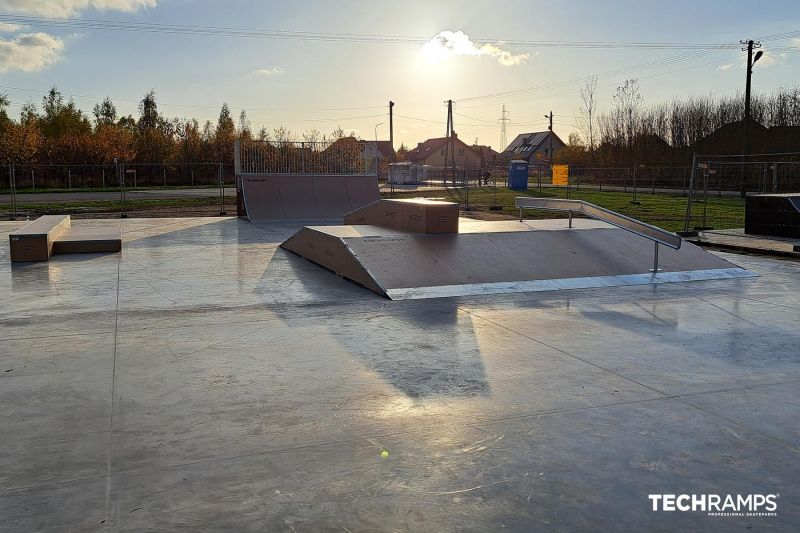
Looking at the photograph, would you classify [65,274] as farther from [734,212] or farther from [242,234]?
[734,212]

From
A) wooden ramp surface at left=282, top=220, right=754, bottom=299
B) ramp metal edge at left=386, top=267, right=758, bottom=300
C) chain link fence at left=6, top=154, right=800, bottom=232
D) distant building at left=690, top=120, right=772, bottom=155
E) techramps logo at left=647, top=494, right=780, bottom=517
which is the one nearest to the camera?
techramps logo at left=647, top=494, right=780, bottom=517

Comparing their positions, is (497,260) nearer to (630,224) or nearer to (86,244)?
(630,224)

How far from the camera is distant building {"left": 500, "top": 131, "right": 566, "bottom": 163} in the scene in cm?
10638

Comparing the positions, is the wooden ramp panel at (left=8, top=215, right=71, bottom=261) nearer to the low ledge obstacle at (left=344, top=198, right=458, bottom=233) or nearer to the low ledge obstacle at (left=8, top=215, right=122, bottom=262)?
the low ledge obstacle at (left=8, top=215, right=122, bottom=262)

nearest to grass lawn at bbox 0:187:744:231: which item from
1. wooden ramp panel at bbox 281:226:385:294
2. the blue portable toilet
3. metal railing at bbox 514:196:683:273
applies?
metal railing at bbox 514:196:683:273

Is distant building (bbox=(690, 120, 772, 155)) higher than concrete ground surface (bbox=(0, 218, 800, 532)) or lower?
higher

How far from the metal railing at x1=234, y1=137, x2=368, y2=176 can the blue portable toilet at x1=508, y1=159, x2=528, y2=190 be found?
1697 centimetres

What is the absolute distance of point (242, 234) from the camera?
1742 centimetres

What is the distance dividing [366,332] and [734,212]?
23.1m

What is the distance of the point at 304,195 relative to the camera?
2353 cm

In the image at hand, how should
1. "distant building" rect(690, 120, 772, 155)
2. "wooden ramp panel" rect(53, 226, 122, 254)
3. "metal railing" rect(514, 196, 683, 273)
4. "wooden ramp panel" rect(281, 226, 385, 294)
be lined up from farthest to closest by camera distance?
"distant building" rect(690, 120, 772, 155)
"wooden ramp panel" rect(53, 226, 122, 254)
"metal railing" rect(514, 196, 683, 273)
"wooden ramp panel" rect(281, 226, 385, 294)

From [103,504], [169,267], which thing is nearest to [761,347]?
[103,504]

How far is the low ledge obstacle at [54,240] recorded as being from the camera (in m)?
12.0

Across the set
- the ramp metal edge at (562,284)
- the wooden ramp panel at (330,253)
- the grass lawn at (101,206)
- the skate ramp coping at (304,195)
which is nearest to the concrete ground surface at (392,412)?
the ramp metal edge at (562,284)
